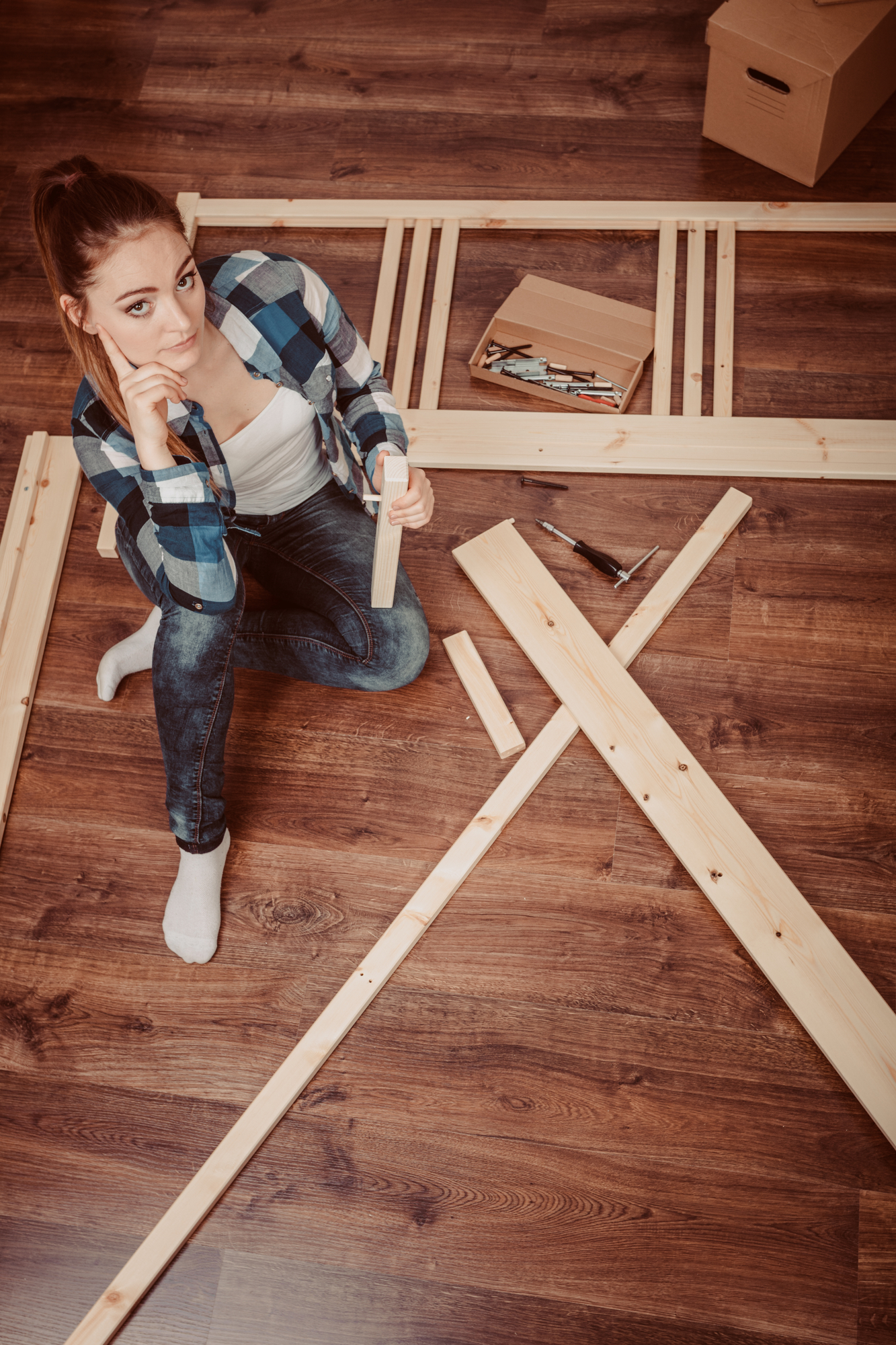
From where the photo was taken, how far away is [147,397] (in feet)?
5.22

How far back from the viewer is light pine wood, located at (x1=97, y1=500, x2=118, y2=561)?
2535 mm

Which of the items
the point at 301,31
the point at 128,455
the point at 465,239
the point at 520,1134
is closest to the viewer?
the point at 128,455

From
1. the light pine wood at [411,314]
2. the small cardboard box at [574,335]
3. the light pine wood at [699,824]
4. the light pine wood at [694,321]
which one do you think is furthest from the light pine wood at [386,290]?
the light pine wood at [694,321]

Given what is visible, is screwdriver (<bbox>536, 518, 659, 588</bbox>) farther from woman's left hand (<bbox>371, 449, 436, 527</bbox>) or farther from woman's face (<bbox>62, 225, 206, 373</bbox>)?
woman's face (<bbox>62, 225, 206, 373</bbox>)

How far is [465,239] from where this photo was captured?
288 centimetres

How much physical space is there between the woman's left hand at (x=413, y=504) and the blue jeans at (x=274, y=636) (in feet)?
1.06

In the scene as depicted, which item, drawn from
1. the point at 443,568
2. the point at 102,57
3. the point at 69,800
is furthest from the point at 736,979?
the point at 102,57

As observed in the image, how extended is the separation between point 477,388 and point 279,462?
2.74ft

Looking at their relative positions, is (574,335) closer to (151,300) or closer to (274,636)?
→ (274,636)

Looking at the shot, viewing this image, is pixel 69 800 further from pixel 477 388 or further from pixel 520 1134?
pixel 477 388

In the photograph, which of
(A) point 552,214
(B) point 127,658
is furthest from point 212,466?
(A) point 552,214

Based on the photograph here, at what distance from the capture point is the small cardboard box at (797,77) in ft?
8.24

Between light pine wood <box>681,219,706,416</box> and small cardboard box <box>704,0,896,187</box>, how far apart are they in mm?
302

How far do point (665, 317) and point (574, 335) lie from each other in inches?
10.0
